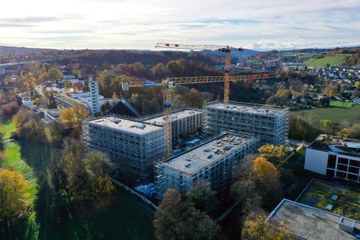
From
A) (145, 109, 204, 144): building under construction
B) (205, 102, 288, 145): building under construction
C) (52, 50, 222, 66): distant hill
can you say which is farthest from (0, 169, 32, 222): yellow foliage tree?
(52, 50, 222, 66): distant hill

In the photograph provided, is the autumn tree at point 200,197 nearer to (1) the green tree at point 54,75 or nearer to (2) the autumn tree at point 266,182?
(2) the autumn tree at point 266,182

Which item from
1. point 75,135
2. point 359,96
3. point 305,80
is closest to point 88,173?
point 75,135

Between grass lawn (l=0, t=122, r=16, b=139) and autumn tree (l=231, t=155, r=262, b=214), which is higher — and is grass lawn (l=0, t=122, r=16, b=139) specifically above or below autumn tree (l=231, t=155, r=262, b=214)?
below

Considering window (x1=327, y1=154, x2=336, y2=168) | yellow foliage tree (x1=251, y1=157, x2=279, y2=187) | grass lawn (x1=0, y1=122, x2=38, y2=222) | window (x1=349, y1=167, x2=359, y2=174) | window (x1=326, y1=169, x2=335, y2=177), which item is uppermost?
yellow foliage tree (x1=251, y1=157, x2=279, y2=187)

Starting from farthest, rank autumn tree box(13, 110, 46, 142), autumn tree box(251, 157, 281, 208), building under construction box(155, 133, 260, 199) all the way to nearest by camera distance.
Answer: autumn tree box(13, 110, 46, 142), building under construction box(155, 133, 260, 199), autumn tree box(251, 157, 281, 208)

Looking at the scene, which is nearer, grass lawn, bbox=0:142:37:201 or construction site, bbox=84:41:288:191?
construction site, bbox=84:41:288:191

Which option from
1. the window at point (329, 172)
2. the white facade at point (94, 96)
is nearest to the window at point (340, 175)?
the window at point (329, 172)

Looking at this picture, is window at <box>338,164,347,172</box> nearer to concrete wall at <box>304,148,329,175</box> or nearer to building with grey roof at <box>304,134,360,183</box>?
building with grey roof at <box>304,134,360,183</box>
